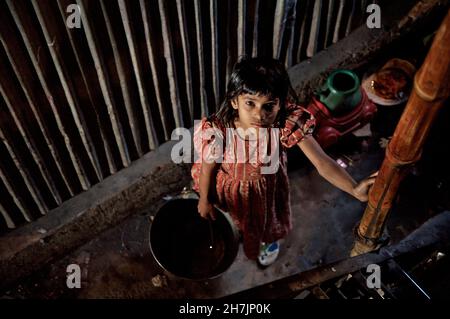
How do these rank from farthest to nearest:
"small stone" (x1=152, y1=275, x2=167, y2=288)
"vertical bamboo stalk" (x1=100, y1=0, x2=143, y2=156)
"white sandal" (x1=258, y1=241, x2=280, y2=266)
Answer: "small stone" (x1=152, y1=275, x2=167, y2=288)
"white sandal" (x1=258, y1=241, x2=280, y2=266)
"vertical bamboo stalk" (x1=100, y1=0, x2=143, y2=156)

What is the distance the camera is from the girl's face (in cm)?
290

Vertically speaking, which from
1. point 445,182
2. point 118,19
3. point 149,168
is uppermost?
point 118,19

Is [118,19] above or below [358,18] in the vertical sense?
above

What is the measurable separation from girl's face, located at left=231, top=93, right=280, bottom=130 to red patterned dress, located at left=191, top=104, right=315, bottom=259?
0.24 meters

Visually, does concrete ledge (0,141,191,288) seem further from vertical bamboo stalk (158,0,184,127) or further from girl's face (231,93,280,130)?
girl's face (231,93,280,130)

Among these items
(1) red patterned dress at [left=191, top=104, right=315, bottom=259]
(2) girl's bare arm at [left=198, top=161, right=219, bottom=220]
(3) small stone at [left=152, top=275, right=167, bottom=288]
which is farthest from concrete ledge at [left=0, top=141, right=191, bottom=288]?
(2) girl's bare arm at [left=198, top=161, right=219, bottom=220]

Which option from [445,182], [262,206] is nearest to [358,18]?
[445,182]

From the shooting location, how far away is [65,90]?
3.47 m

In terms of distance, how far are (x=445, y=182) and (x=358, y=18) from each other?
2.13 meters

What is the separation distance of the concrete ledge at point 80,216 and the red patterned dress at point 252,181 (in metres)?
0.95

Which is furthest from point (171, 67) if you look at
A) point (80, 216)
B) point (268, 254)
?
point (268, 254)

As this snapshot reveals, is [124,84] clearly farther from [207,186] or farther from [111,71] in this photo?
[207,186]

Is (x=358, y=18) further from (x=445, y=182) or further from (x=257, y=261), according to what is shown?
(x=257, y=261)

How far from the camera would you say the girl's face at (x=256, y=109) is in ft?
9.52
